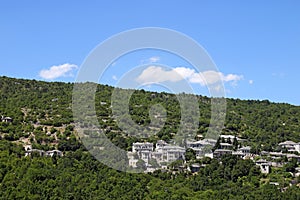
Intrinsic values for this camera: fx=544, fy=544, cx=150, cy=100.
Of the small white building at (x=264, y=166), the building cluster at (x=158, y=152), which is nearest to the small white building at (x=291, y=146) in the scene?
the small white building at (x=264, y=166)

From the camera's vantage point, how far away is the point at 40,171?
2552 centimetres

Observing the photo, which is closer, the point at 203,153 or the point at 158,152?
the point at 158,152

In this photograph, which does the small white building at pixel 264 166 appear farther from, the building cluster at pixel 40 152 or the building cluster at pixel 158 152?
the building cluster at pixel 40 152

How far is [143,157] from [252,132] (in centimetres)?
1503

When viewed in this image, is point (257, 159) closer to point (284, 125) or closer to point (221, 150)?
point (221, 150)

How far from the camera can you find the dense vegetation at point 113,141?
24.6m

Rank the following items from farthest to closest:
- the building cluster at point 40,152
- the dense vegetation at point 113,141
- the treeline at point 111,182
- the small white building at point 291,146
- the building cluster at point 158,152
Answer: the small white building at point 291,146, the building cluster at point 158,152, the building cluster at point 40,152, the dense vegetation at point 113,141, the treeline at point 111,182

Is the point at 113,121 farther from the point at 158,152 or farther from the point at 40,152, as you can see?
the point at 40,152

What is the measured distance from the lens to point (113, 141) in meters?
35.4

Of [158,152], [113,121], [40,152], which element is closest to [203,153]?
[158,152]

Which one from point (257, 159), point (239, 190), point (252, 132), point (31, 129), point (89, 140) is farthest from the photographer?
point (252, 132)

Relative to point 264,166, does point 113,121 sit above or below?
above

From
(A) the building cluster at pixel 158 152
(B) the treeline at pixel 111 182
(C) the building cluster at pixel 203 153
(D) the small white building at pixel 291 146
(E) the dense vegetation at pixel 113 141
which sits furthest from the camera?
(D) the small white building at pixel 291 146

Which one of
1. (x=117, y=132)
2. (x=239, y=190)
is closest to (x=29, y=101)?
(x=117, y=132)
